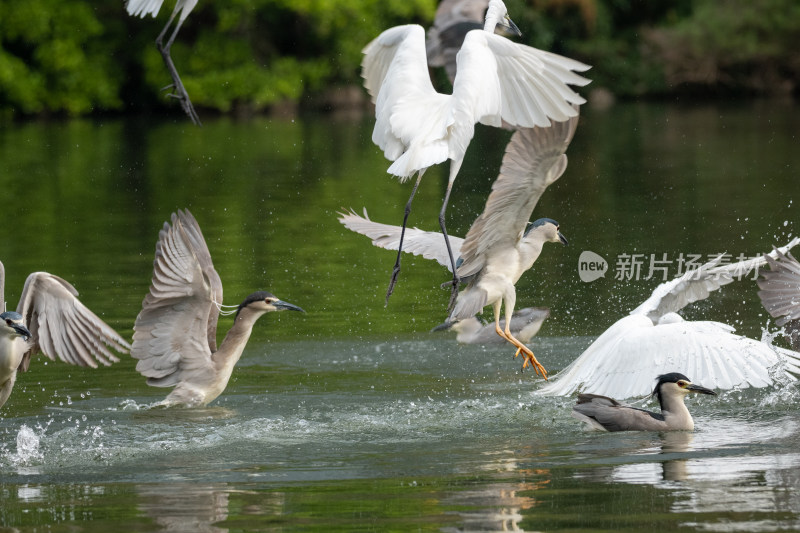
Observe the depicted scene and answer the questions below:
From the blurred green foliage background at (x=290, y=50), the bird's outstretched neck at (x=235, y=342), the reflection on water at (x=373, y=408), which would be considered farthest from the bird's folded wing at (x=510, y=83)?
the blurred green foliage background at (x=290, y=50)

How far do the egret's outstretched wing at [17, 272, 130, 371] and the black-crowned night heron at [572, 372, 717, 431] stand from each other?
8.37 ft

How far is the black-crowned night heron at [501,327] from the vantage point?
10.4 m

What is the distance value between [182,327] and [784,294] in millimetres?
3555

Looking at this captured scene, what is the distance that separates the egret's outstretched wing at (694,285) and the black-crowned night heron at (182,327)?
99.3 inches

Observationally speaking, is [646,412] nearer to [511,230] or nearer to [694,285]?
[694,285]

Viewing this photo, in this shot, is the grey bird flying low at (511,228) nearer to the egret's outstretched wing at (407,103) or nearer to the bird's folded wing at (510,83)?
the bird's folded wing at (510,83)

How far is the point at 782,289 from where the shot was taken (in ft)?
28.1

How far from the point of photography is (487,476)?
656cm

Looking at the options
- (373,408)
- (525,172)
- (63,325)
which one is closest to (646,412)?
(373,408)

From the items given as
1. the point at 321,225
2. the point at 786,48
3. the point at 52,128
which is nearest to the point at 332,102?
the point at 52,128

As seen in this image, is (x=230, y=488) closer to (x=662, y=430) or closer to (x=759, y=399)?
(x=662, y=430)

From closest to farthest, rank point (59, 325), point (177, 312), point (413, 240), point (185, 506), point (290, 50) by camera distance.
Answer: point (185, 506), point (59, 325), point (177, 312), point (413, 240), point (290, 50)

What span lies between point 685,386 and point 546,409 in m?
0.89

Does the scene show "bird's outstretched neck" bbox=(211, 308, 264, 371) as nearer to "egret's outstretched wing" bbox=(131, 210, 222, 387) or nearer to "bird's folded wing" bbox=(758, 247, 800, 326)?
"egret's outstretched wing" bbox=(131, 210, 222, 387)
